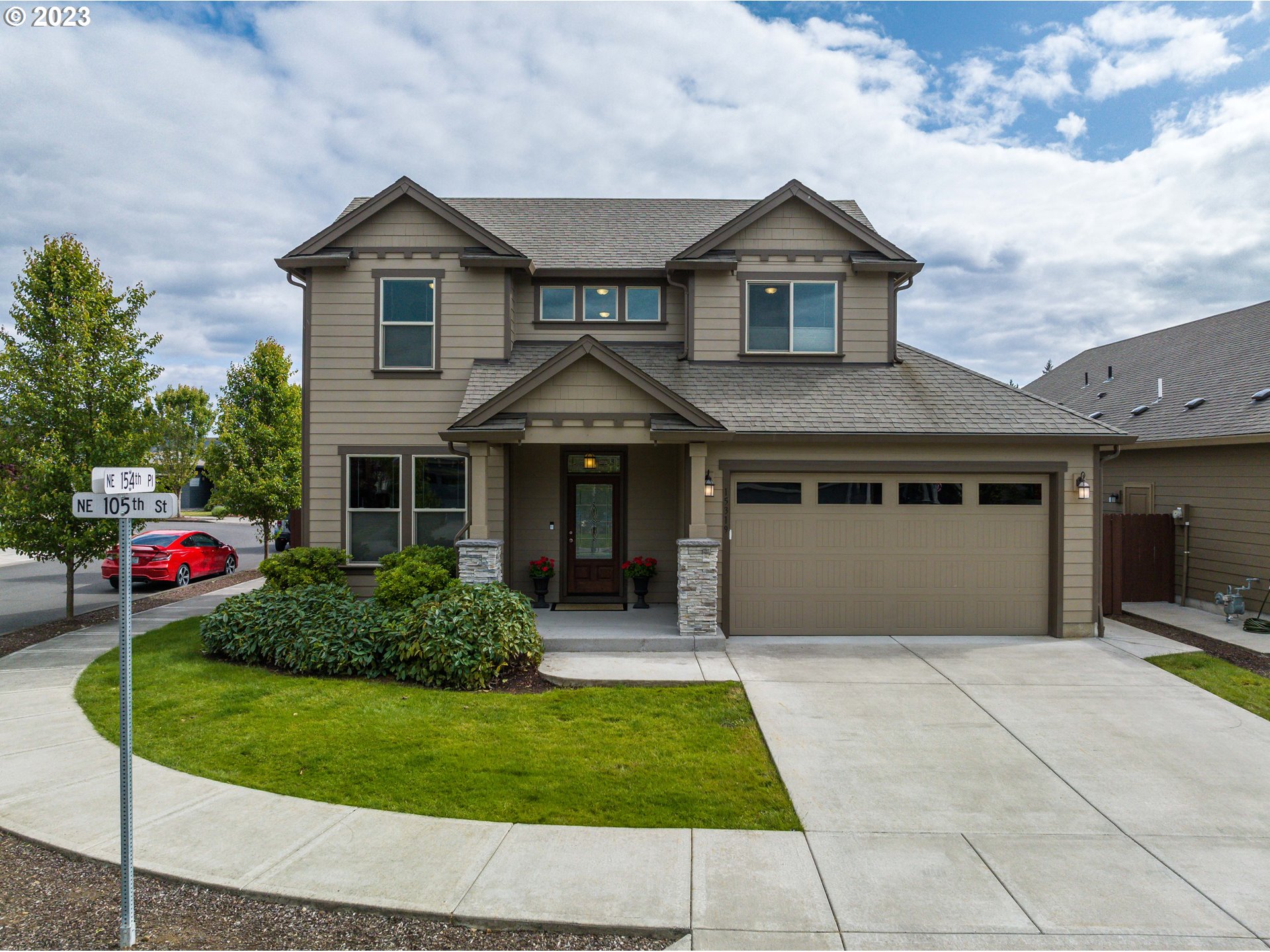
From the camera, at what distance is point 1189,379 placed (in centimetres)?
1527

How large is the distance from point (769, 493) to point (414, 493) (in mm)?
5882

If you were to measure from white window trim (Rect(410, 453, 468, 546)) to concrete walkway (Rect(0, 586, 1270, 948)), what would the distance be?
5.13 metres

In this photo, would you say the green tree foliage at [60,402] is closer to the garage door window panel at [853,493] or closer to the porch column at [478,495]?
the porch column at [478,495]

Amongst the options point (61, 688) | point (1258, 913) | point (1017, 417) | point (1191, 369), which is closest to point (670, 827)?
point (1258, 913)

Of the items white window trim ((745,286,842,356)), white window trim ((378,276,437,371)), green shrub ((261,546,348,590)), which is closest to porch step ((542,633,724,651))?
green shrub ((261,546,348,590))

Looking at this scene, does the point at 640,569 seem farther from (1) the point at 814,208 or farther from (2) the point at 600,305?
(1) the point at 814,208

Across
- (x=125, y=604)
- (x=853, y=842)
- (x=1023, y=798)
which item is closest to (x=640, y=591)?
(x=1023, y=798)

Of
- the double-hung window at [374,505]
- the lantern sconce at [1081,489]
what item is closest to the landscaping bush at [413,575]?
the double-hung window at [374,505]

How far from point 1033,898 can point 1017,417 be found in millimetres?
8234

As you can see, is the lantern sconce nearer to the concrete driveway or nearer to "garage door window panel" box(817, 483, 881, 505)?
the concrete driveway

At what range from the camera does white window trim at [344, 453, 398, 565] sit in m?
11.6

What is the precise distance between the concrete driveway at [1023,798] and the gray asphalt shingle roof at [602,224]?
7734 millimetres

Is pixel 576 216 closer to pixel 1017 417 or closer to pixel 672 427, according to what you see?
pixel 672 427

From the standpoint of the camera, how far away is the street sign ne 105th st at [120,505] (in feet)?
12.3
